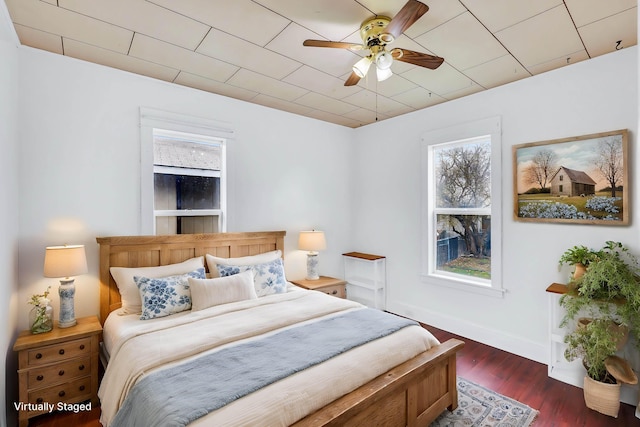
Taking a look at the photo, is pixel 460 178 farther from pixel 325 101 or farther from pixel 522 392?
pixel 522 392

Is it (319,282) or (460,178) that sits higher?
(460,178)

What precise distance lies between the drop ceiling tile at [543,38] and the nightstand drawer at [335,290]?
2.97 m

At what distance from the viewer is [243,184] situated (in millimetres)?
3617

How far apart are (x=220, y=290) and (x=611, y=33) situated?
142 inches

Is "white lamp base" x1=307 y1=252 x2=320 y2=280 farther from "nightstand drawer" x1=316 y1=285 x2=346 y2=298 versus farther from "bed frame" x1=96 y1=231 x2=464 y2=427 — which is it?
"bed frame" x1=96 y1=231 x2=464 y2=427

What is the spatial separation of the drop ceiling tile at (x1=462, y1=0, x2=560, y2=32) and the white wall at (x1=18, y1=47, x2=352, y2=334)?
8.22ft

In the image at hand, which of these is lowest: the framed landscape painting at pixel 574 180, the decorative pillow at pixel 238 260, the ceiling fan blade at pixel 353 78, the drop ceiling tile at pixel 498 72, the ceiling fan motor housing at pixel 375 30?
the decorative pillow at pixel 238 260

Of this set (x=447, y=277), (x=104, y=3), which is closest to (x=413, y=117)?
(x=447, y=277)

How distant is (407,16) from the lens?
165cm

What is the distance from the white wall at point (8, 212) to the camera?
194 centimetres

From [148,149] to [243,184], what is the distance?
3.40ft

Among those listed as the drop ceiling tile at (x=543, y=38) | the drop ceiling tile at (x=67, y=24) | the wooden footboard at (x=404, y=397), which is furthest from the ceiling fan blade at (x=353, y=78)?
the wooden footboard at (x=404, y=397)

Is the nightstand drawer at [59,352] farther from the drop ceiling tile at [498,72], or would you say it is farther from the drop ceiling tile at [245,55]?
the drop ceiling tile at [498,72]

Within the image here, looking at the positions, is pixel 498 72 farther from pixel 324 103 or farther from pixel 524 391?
pixel 524 391
